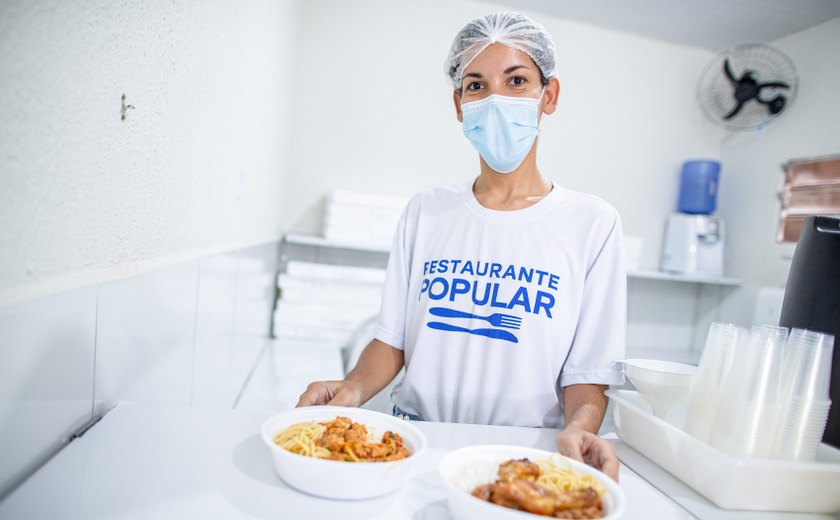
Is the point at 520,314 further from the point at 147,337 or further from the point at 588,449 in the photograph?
the point at 147,337

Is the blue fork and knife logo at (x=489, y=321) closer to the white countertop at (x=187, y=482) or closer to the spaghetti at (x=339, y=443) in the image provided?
the white countertop at (x=187, y=482)

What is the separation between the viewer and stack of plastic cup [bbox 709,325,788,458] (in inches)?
29.9

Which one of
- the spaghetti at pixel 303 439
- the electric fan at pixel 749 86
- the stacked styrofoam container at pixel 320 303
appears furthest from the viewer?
the electric fan at pixel 749 86

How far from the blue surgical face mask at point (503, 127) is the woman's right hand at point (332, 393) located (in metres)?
0.72

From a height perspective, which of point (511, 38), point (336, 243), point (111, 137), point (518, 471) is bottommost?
point (518, 471)

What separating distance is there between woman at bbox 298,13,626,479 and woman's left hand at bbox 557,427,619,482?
330 millimetres

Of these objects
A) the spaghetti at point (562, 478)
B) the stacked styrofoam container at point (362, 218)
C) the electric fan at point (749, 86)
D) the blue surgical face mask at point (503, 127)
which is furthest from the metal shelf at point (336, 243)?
the electric fan at point (749, 86)

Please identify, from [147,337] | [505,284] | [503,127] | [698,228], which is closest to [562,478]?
[505,284]

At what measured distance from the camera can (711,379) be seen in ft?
2.72

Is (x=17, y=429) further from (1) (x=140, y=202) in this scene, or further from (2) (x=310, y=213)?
(2) (x=310, y=213)

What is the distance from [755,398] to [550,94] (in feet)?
3.19

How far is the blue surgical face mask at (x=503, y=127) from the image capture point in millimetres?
1316

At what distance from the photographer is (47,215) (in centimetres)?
63

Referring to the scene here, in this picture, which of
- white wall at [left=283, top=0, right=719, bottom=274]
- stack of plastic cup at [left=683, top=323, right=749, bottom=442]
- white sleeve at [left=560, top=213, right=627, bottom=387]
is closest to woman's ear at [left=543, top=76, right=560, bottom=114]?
white sleeve at [left=560, top=213, right=627, bottom=387]
